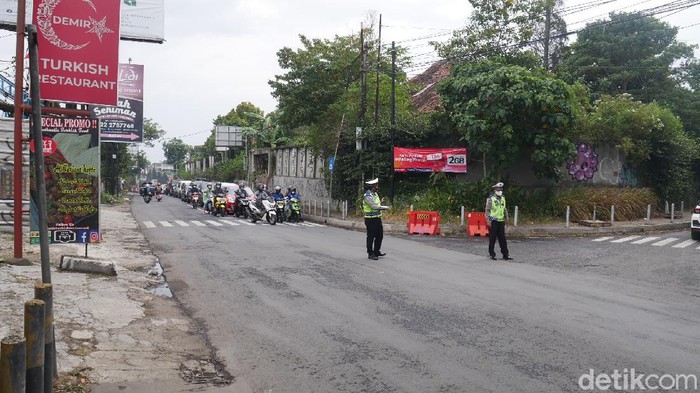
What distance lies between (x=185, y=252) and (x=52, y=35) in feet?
20.2

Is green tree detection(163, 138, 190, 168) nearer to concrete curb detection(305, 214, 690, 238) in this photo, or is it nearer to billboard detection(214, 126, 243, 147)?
billboard detection(214, 126, 243, 147)

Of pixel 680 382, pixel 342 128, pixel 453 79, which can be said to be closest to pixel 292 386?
pixel 680 382

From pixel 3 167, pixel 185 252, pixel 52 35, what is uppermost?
pixel 52 35

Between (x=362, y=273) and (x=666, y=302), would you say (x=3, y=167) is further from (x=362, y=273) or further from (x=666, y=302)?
(x=666, y=302)

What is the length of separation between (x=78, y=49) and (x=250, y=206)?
15.3m

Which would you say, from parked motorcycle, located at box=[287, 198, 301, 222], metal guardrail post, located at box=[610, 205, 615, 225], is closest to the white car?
metal guardrail post, located at box=[610, 205, 615, 225]

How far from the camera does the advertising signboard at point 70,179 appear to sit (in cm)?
937

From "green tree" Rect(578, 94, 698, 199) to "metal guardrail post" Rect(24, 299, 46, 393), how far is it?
76.9ft

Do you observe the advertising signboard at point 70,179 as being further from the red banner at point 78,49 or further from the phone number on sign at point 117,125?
the phone number on sign at point 117,125

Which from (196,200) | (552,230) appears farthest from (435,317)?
(196,200)

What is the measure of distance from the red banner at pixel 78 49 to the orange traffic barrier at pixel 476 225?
40.6 ft

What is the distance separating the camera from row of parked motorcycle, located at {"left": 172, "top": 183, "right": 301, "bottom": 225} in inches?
920

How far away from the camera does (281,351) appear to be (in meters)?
5.65

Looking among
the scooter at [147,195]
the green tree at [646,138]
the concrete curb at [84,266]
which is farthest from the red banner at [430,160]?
the scooter at [147,195]
